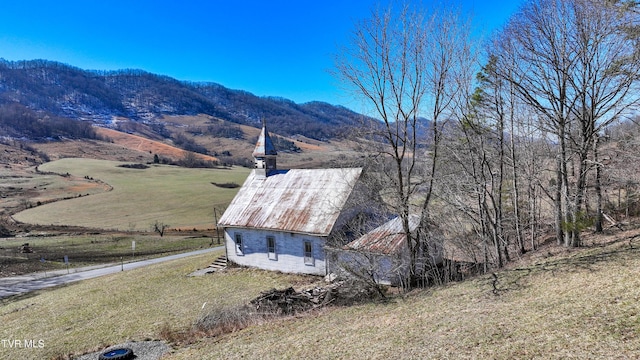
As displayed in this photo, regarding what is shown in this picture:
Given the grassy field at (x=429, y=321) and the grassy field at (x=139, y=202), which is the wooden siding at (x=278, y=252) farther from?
the grassy field at (x=139, y=202)

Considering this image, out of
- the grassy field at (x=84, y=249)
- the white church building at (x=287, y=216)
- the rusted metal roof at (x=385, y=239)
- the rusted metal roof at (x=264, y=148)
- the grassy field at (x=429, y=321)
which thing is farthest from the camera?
the grassy field at (x=84, y=249)

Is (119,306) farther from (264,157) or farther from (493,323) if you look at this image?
(493,323)

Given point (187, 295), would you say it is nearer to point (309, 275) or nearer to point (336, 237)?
point (309, 275)

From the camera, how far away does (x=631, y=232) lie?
53.5 ft

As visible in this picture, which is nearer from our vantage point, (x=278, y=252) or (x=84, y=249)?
(x=278, y=252)

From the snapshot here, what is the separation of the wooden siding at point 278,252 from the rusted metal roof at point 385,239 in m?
3.13

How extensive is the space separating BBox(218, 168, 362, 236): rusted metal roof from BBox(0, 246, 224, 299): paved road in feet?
42.2

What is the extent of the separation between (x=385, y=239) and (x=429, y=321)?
8.47 meters

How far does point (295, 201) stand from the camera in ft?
82.5

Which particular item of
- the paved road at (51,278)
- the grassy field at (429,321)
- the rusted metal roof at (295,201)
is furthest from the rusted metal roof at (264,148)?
the paved road at (51,278)

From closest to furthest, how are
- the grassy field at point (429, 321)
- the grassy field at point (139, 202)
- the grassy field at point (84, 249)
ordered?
the grassy field at point (429, 321), the grassy field at point (84, 249), the grassy field at point (139, 202)

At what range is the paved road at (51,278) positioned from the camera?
1065 inches

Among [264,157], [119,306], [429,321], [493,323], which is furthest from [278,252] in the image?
[493,323]

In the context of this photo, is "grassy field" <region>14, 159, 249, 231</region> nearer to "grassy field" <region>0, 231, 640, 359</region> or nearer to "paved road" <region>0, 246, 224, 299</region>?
"paved road" <region>0, 246, 224, 299</region>
